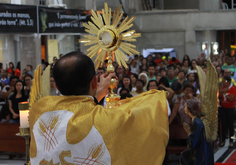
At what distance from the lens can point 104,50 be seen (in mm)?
2900

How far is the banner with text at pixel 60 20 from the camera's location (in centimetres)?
1067

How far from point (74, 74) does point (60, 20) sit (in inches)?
382

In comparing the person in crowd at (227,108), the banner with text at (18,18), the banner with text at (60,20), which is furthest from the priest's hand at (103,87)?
the banner with text at (60,20)

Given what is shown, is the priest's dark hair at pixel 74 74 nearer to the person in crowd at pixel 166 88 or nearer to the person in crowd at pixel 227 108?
the person in crowd at pixel 166 88

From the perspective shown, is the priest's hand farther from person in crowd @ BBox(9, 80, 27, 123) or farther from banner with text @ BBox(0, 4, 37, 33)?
banner with text @ BBox(0, 4, 37, 33)

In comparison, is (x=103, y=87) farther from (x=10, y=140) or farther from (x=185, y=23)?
(x=185, y=23)

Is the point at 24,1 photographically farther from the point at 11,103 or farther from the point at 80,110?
the point at 80,110

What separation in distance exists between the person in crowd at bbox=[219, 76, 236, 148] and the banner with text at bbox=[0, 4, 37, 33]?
6.14 meters

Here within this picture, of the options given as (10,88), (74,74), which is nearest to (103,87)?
(74,74)

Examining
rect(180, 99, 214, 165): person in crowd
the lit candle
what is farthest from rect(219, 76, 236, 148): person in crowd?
the lit candle

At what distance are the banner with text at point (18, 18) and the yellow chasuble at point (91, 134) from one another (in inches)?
345

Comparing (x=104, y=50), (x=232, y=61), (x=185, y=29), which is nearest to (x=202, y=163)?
(x=104, y=50)

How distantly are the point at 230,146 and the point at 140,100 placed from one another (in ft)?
18.3

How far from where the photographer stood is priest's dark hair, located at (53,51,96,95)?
177 centimetres
